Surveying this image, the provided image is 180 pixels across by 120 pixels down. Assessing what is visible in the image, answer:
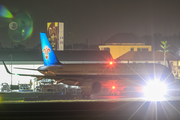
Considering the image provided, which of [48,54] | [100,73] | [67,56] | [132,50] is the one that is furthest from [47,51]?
[132,50]

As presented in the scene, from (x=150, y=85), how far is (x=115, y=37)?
415 feet

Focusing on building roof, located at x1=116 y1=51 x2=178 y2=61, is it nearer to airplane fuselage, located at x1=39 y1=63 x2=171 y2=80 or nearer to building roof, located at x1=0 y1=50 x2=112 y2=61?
building roof, located at x1=0 y1=50 x2=112 y2=61

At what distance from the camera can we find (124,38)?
160 m

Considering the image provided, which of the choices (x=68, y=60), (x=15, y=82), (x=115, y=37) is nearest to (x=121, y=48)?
(x=115, y=37)

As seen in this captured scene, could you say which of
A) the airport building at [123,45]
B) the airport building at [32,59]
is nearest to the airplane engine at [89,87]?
the airport building at [32,59]

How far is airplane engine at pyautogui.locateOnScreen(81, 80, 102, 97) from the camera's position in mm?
35594

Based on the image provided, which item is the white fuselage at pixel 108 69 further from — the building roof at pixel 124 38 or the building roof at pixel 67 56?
the building roof at pixel 124 38

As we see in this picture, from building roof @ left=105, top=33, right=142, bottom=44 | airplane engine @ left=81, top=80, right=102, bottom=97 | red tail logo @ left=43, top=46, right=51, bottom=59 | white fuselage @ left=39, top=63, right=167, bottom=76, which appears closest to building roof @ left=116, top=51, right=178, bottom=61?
building roof @ left=105, top=33, right=142, bottom=44

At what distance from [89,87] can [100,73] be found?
774cm

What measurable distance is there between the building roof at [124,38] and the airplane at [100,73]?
4355 inches

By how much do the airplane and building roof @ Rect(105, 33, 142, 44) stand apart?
110629mm

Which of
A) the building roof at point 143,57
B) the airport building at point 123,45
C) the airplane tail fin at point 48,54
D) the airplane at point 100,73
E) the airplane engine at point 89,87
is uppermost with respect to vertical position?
the airport building at point 123,45

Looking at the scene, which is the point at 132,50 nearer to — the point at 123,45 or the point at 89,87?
the point at 123,45

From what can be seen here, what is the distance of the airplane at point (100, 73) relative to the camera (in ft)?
121
